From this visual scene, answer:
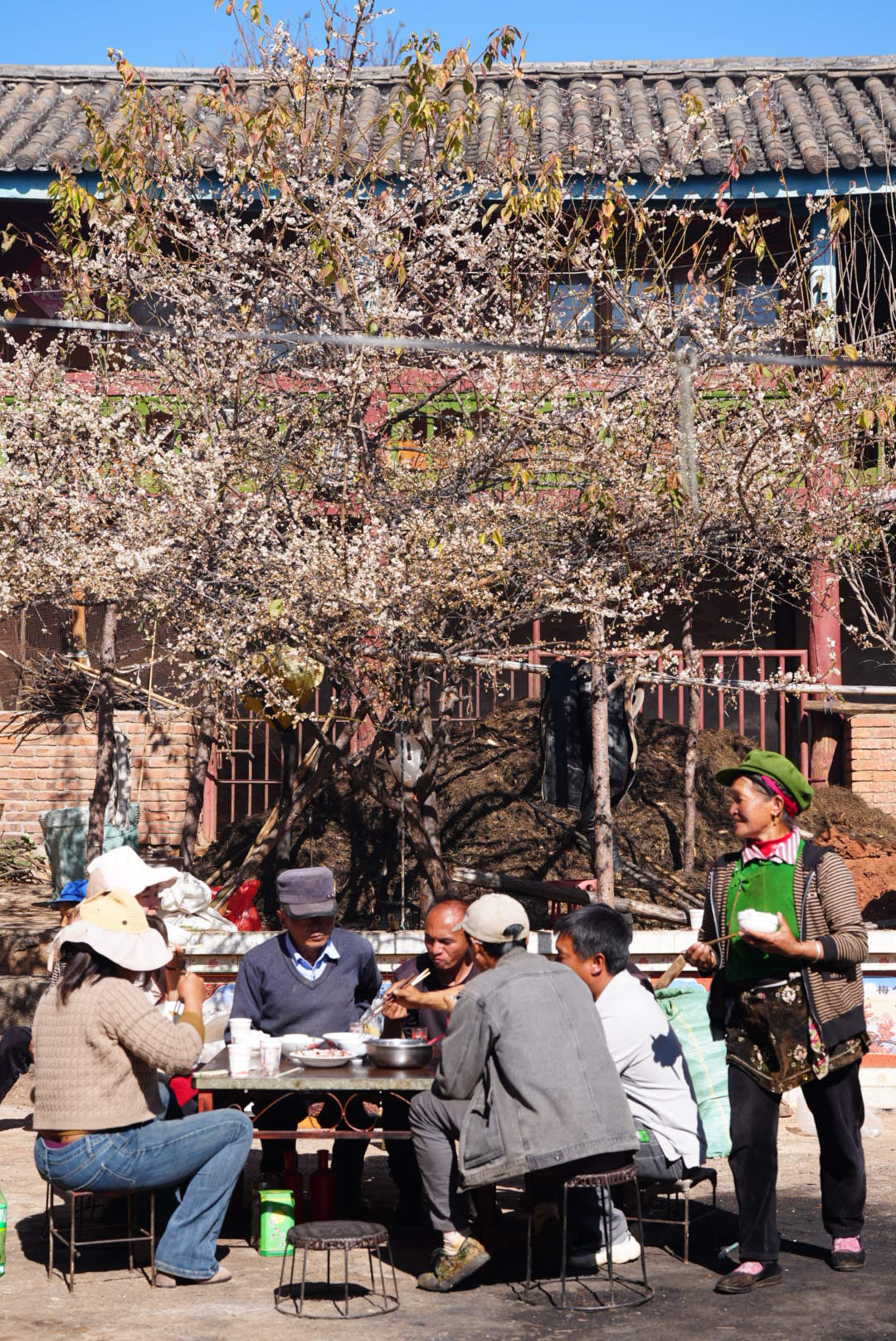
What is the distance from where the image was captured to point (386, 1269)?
18.2 feet

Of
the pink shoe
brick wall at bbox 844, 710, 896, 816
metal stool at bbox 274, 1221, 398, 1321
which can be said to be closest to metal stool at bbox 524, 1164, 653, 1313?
metal stool at bbox 274, 1221, 398, 1321

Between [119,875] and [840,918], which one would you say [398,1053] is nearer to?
[119,875]

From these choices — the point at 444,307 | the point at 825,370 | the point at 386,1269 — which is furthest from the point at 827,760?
the point at 386,1269

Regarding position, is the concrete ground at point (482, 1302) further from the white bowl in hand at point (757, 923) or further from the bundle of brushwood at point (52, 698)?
the bundle of brushwood at point (52, 698)

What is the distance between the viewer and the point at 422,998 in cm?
587

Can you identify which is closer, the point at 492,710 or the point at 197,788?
the point at 197,788

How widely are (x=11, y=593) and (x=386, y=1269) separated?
5.19 metres

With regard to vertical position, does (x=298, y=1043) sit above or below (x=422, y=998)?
below

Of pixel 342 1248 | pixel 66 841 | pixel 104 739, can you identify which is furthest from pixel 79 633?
pixel 342 1248

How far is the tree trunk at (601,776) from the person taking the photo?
27.8ft

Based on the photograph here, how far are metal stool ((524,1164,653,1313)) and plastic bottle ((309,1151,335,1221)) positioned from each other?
102 cm

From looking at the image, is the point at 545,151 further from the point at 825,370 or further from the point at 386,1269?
the point at 386,1269

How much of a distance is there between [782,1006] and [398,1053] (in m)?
1.46

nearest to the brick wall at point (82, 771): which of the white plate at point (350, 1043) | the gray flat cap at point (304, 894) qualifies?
the gray flat cap at point (304, 894)
